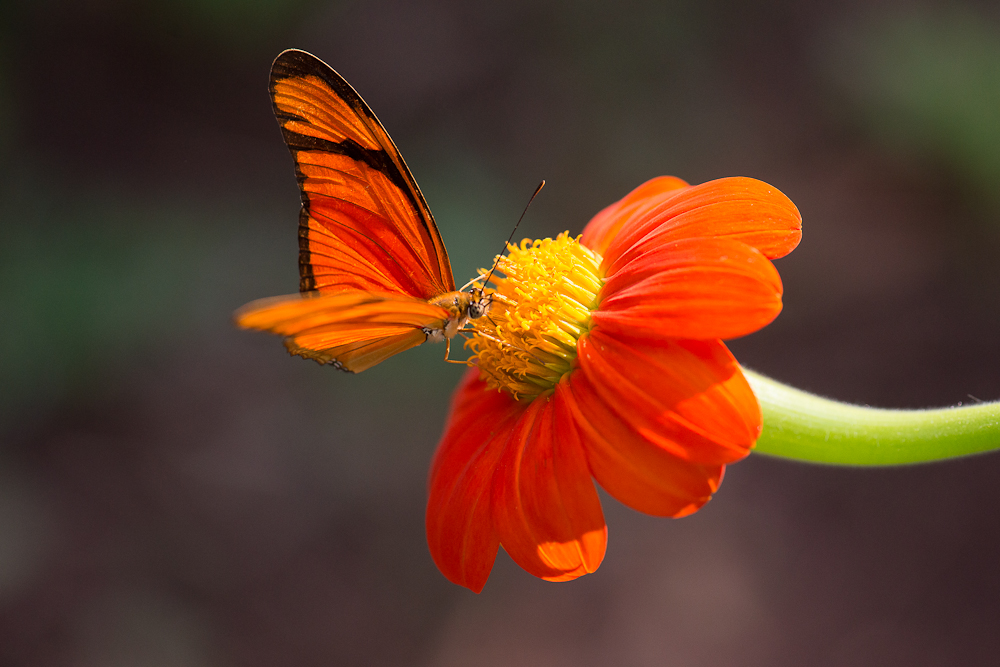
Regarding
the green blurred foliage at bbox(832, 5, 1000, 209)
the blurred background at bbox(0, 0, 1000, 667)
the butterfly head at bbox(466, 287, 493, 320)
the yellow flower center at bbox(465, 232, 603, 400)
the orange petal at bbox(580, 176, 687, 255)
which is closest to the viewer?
the yellow flower center at bbox(465, 232, 603, 400)

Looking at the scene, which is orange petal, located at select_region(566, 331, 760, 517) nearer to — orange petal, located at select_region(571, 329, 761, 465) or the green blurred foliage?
orange petal, located at select_region(571, 329, 761, 465)

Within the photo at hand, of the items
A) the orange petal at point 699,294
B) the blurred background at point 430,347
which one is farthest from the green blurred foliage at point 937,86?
the orange petal at point 699,294

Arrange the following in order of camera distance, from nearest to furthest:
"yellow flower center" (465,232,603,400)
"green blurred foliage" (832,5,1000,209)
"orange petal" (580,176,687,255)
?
"yellow flower center" (465,232,603,400) < "orange petal" (580,176,687,255) < "green blurred foliage" (832,5,1000,209)

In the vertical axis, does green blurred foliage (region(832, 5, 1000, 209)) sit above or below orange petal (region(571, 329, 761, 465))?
above

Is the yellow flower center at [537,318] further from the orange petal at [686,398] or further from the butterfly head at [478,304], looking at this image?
the orange petal at [686,398]

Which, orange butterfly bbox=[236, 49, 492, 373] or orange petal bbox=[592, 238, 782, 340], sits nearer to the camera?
orange petal bbox=[592, 238, 782, 340]

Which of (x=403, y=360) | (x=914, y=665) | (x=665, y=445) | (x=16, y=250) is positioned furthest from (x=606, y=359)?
(x=16, y=250)

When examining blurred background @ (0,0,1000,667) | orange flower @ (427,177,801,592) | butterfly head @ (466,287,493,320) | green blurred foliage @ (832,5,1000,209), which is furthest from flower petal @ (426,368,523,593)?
green blurred foliage @ (832,5,1000,209)

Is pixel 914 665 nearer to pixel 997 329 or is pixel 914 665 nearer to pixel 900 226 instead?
pixel 997 329
